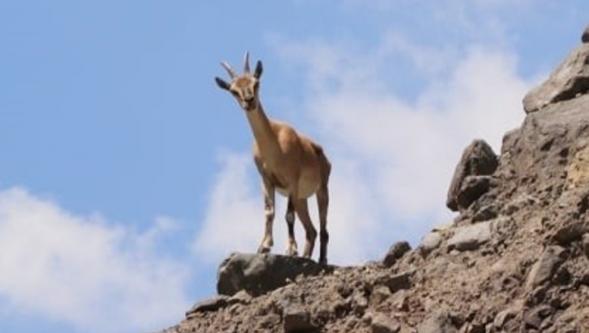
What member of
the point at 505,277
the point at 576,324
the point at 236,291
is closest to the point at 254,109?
the point at 236,291

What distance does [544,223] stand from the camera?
2062 centimetres

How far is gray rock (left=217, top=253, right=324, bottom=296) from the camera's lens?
2356 centimetres

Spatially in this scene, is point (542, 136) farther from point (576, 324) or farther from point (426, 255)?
point (576, 324)

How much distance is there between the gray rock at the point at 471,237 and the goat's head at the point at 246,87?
18.1ft

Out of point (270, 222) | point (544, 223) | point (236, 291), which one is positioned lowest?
point (544, 223)

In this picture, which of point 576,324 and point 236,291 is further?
point 236,291

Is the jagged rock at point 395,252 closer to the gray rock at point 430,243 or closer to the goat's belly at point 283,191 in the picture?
the gray rock at point 430,243

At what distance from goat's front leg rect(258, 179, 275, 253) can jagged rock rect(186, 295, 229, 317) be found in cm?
276

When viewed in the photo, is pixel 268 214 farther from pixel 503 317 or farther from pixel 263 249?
pixel 503 317

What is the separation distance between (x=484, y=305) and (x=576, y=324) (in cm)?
139

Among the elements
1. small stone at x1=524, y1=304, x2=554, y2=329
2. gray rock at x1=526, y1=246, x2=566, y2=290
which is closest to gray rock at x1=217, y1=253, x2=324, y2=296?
gray rock at x1=526, y1=246, x2=566, y2=290

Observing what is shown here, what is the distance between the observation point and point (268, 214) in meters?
26.6

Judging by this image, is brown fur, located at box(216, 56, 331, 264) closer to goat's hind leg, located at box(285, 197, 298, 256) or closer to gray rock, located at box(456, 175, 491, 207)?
goat's hind leg, located at box(285, 197, 298, 256)

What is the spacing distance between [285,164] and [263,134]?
0.51 m
